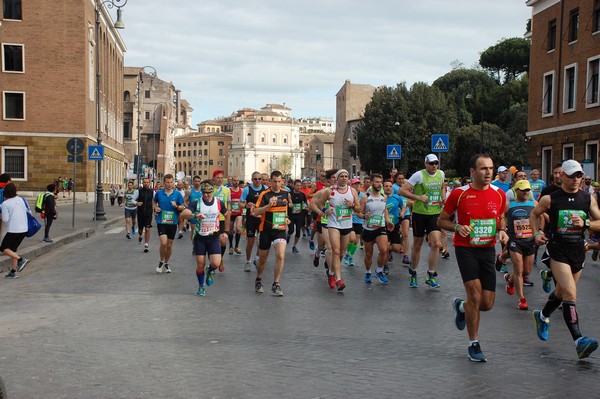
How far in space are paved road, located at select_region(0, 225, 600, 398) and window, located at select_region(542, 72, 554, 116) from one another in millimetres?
26475

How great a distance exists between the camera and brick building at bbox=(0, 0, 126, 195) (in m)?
48.1

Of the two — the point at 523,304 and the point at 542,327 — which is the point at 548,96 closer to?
the point at 523,304

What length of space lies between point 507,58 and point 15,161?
189ft

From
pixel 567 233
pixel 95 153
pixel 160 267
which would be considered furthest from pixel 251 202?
pixel 95 153

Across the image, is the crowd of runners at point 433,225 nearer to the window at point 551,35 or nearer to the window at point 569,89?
the window at point 569,89

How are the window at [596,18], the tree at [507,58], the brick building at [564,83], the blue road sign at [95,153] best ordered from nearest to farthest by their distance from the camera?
the blue road sign at [95,153], the window at [596,18], the brick building at [564,83], the tree at [507,58]

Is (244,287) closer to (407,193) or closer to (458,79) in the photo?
(407,193)

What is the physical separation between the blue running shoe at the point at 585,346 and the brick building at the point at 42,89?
45.6 meters

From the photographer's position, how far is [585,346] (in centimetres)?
A: 666

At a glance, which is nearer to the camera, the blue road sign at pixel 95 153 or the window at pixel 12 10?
the blue road sign at pixel 95 153

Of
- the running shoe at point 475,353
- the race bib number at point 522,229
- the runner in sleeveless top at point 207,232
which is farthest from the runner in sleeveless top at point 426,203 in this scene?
the running shoe at point 475,353

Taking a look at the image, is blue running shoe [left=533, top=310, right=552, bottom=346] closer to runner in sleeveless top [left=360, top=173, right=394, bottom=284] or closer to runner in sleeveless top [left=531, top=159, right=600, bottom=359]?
runner in sleeveless top [left=531, top=159, right=600, bottom=359]

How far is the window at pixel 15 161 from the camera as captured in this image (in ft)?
158

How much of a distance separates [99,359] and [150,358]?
0.44m
